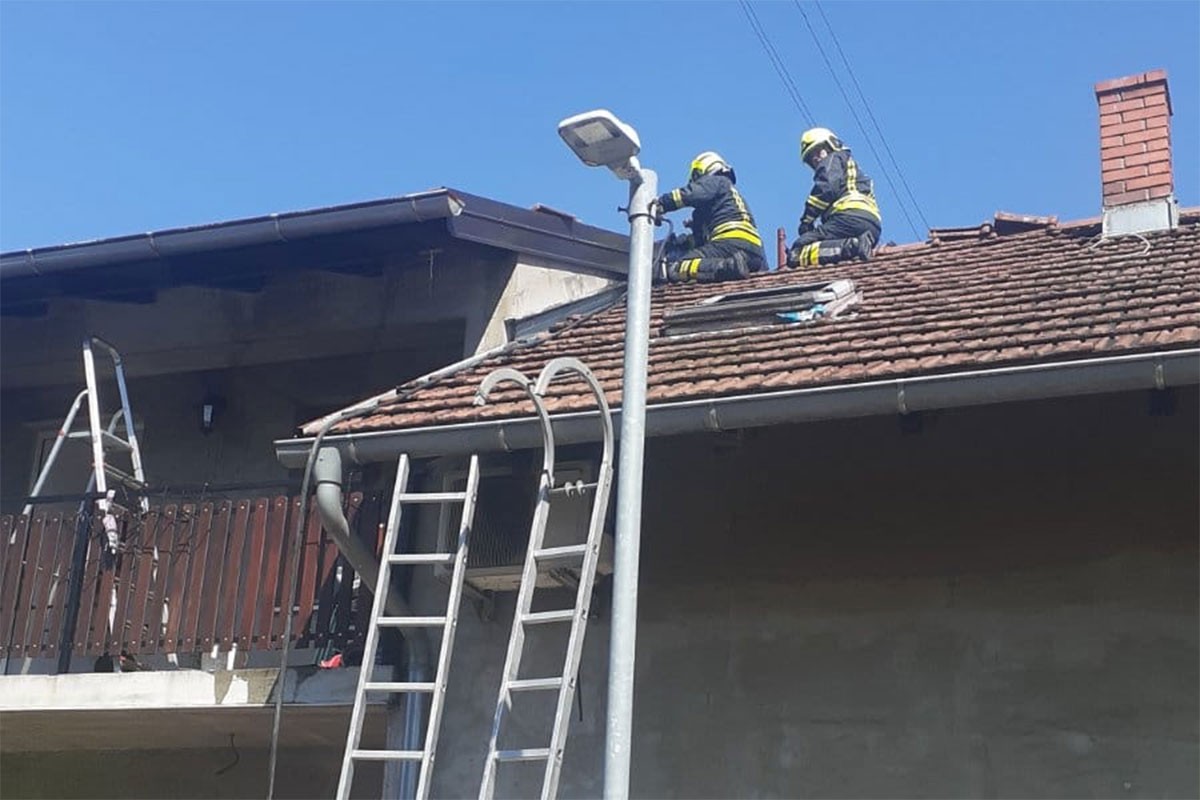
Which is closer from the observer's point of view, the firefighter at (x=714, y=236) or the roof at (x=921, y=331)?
the roof at (x=921, y=331)

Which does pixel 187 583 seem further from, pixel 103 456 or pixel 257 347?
pixel 257 347

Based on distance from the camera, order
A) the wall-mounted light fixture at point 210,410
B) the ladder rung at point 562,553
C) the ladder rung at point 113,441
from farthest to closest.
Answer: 1. the wall-mounted light fixture at point 210,410
2. the ladder rung at point 113,441
3. the ladder rung at point 562,553

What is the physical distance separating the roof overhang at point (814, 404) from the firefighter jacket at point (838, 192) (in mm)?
4330

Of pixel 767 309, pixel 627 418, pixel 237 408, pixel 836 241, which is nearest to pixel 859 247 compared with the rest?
pixel 836 241

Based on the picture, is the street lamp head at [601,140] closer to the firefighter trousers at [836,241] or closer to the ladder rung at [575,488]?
the ladder rung at [575,488]

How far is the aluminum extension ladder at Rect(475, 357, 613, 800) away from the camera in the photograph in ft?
20.2

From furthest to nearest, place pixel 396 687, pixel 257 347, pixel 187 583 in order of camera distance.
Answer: pixel 257 347
pixel 187 583
pixel 396 687

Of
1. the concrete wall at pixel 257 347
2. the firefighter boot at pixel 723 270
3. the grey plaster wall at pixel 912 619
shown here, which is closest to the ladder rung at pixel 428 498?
the grey plaster wall at pixel 912 619

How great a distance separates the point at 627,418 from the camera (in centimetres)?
565

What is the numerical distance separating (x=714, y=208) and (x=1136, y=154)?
271 cm

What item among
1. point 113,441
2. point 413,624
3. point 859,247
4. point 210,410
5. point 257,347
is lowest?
point 413,624

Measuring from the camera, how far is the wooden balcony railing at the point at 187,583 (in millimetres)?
8076

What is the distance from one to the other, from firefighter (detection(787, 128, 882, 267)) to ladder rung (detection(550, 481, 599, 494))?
13.0ft

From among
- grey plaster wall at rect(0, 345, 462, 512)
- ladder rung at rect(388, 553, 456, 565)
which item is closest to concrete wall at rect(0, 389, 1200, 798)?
ladder rung at rect(388, 553, 456, 565)
